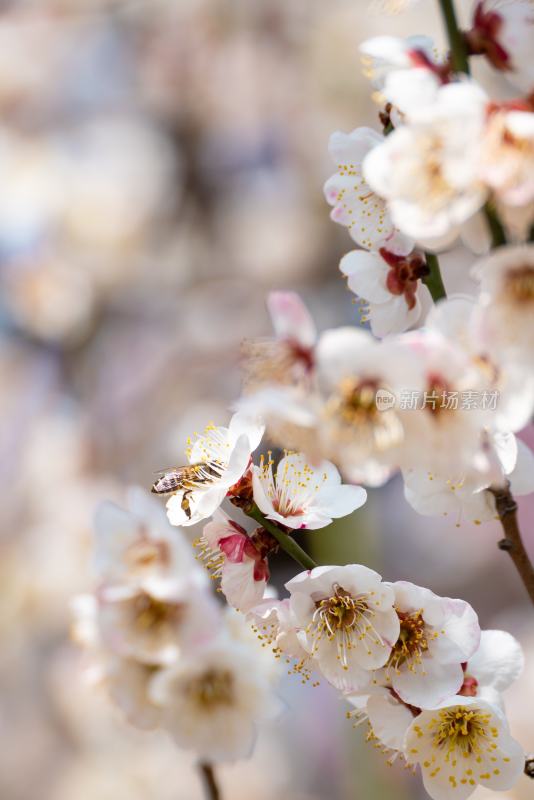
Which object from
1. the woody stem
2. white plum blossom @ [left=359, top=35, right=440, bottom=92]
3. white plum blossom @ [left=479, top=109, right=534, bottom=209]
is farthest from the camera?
the woody stem

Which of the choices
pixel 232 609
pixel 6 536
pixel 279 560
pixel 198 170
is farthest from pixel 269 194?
pixel 232 609

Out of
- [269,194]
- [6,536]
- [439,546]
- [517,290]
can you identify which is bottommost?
[439,546]

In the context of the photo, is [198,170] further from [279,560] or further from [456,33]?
[456,33]

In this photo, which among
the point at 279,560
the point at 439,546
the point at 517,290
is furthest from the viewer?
the point at 439,546

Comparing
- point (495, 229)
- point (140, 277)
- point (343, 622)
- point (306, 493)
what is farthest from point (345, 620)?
point (140, 277)

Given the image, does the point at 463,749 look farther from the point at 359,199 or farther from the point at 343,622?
the point at 359,199

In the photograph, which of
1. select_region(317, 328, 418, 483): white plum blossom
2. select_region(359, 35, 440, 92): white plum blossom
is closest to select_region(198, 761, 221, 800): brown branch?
select_region(317, 328, 418, 483): white plum blossom

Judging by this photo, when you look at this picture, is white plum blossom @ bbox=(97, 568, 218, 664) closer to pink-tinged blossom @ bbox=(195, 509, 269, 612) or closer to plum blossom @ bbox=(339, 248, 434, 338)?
pink-tinged blossom @ bbox=(195, 509, 269, 612)

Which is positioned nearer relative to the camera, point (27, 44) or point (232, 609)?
point (232, 609)
